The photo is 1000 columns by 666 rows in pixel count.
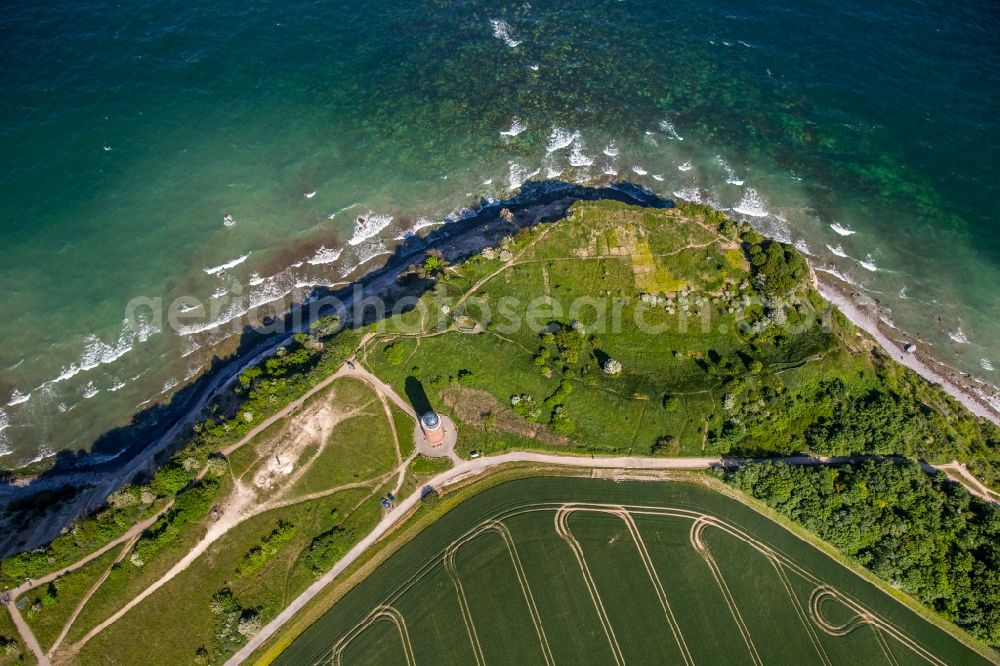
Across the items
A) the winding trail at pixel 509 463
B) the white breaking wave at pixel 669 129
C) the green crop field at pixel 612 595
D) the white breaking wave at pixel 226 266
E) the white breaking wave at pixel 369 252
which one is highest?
the white breaking wave at pixel 669 129

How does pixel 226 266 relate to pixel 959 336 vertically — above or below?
above

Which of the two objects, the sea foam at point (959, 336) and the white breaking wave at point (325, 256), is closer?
the sea foam at point (959, 336)

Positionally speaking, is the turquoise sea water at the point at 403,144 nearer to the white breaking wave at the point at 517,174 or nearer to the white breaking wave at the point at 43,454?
the white breaking wave at the point at 517,174

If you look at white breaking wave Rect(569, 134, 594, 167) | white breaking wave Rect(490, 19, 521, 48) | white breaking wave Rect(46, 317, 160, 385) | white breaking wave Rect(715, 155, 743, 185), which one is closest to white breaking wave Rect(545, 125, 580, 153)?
white breaking wave Rect(569, 134, 594, 167)

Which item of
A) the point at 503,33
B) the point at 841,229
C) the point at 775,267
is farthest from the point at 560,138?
the point at 841,229

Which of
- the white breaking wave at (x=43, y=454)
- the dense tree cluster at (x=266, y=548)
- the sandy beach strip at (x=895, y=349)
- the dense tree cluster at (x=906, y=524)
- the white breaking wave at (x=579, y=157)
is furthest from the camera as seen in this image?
the white breaking wave at (x=579, y=157)

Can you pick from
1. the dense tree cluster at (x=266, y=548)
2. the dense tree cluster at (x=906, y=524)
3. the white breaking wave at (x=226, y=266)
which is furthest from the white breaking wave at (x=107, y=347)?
the dense tree cluster at (x=906, y=524)

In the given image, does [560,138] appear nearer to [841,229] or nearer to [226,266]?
[841,229]
